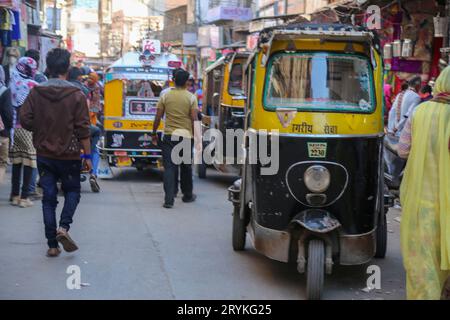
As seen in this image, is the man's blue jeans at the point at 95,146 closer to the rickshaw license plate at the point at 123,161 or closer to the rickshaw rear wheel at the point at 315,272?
the rickshaw license plate at the point at 123,161

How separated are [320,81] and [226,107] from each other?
605 centimetres

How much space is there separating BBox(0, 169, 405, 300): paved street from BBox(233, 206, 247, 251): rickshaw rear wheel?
12 centimetres

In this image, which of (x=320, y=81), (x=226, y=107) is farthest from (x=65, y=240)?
(x=226, y=107)

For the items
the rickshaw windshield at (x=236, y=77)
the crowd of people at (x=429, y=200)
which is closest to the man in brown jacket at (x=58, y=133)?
the crowd of people at (x=429, y=200)

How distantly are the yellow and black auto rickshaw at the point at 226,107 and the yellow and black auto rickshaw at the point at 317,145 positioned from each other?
17.0 feet

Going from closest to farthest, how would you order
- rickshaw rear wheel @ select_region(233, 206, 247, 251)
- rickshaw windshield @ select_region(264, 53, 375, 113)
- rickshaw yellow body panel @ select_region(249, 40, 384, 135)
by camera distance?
rickshaw yellow body panel @ select_region(249, 40, 384, 135) → rickshaw windshield @ select_region(264, 53, 375, 113) → rickshaw rear wheel @ select_region(233, 206, 247, 251)

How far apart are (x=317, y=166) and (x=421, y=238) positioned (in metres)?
1.20

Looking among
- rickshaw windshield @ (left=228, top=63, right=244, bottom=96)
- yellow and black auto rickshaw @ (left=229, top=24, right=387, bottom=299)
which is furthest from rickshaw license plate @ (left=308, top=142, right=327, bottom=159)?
rickshaw windshield @ (left=228, top=63, right=244, bottom=96)

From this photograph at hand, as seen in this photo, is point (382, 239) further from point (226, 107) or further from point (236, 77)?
point (236, 77)

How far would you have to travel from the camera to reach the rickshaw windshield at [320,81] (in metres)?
6.20

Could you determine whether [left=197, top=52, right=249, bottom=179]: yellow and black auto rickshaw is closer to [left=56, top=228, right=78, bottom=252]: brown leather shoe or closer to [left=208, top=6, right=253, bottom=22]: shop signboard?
[left=56, top=228, right=78, bottom=252]: brown leather shoe

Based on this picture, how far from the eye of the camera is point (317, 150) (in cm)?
586

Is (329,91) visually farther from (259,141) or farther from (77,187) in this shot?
(77,187)

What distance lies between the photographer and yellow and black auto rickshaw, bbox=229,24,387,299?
585 centimetres
